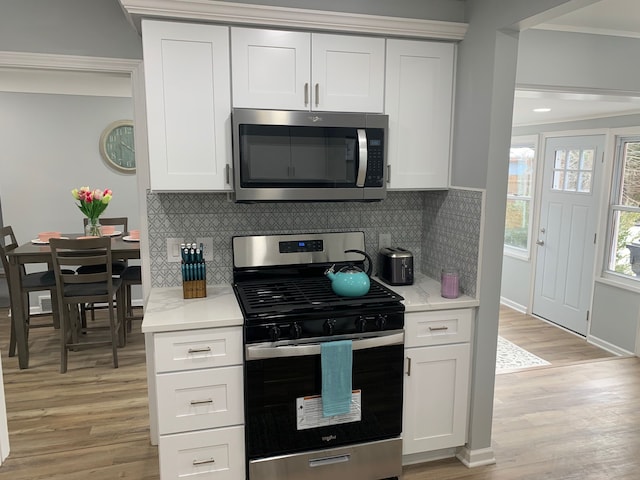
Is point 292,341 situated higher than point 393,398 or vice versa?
point 292,341

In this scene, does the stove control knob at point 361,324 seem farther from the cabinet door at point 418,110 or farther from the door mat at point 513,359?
the door mat at point 513,359

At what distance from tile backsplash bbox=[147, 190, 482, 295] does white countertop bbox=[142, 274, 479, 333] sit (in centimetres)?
12

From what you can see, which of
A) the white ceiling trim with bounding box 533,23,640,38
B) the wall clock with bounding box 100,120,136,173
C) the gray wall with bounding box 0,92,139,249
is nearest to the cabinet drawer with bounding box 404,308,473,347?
the white ceiling trim with bounding box 533,23,640,38

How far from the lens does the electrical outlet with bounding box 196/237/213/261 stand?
260cm

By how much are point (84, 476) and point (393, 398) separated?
1.63 meters

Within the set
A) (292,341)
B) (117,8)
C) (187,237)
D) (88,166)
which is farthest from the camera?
(88,166)

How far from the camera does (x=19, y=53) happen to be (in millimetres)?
2365

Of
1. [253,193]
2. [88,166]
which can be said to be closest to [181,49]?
[253,193]

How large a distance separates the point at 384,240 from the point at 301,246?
0.53m

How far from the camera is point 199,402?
6.96 ft

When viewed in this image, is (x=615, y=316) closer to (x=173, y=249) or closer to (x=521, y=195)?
(x=521, y=195)

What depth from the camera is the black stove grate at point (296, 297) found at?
215 centimetres

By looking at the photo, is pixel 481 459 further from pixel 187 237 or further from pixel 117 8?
pixel 117 8

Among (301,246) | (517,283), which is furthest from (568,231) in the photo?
(301,246)
